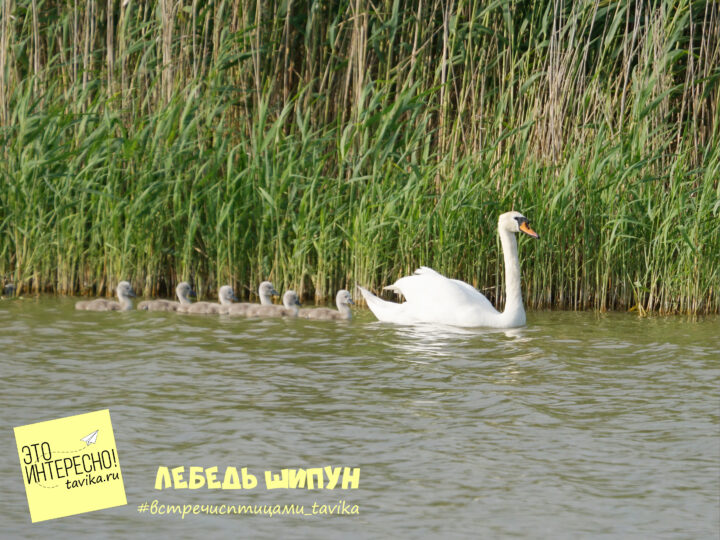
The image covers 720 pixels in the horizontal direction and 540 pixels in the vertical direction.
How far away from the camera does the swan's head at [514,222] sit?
9.54 metres

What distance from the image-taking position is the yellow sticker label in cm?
511

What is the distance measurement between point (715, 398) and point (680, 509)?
6.70 feet

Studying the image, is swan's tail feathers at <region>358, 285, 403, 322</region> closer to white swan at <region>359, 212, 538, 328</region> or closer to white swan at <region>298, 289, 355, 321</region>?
white swan at <region>359, 212, 538, 328</region>

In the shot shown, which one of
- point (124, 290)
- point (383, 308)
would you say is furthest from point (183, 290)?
point (383, 308)

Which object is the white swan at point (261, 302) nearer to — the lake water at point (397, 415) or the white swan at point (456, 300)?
the lake water at point (397, 415)

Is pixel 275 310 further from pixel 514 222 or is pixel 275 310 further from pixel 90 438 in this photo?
pixel 90 438

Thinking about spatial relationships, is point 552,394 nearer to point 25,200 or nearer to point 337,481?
point 337,481

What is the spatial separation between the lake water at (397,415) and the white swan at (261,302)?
0.10m

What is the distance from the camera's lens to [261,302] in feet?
33.6

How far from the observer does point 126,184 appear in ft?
35.8

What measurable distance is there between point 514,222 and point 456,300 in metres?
0.86

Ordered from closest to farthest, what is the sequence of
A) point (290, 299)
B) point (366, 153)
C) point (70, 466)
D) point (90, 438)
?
1. point (70, 466)
2. point (90, 438)
3. point (290, 299)
4. point (366, 153)

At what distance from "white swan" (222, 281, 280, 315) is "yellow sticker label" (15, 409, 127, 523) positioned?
3.40m

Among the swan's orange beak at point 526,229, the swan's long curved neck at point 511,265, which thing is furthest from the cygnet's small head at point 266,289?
the swan's orange beak at point 526,229
